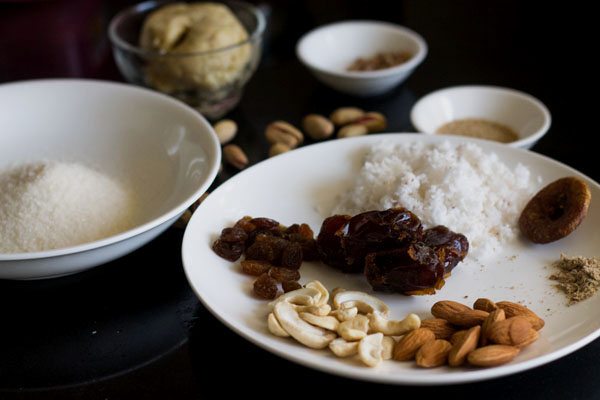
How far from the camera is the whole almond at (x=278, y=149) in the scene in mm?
1355

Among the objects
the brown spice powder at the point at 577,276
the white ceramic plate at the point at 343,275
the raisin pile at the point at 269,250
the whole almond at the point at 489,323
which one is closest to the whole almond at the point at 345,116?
the white ceramic plate at the point at 343,275

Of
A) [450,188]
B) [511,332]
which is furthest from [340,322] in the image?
[450,188]

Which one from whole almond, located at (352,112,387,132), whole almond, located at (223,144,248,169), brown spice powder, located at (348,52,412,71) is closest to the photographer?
whole almond, located at (223,144,248,169)

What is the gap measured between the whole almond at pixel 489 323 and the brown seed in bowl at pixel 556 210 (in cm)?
21

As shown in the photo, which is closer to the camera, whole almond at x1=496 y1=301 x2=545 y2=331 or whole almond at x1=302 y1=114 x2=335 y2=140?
whole almond at x1=496 y1=301 x2=545 y2=331

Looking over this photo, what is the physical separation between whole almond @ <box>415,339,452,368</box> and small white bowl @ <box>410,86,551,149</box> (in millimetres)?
597

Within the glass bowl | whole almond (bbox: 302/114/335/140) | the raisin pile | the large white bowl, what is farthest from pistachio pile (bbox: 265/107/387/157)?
the raisin pile

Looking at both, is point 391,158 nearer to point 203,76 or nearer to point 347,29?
point 203,76

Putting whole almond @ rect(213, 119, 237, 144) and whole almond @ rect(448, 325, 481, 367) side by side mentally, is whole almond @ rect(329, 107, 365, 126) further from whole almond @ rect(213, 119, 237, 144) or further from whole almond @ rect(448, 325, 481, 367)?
whole almond @ rect(448, 325, 481, 367)

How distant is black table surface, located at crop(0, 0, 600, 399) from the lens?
0.87m

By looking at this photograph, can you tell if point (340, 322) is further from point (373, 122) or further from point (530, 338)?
point (373, 122)

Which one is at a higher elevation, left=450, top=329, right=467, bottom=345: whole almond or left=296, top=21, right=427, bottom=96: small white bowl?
left=450, top=329, right=467, bottom=345: whole almond

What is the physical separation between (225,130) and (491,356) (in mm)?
791

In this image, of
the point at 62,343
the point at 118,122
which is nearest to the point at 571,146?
the point at 118,122
